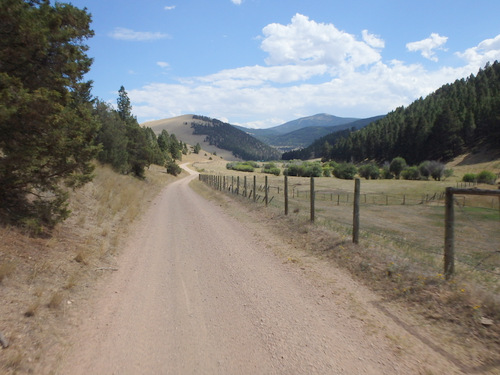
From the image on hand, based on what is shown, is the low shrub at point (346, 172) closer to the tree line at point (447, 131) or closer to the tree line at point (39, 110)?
the tree line at point (447, 131)

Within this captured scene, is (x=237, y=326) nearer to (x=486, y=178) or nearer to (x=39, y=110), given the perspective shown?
(x=39, y=110)

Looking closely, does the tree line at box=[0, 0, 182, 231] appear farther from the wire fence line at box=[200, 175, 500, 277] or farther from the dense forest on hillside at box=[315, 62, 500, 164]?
the dense forest on hillside at box=[315, 62, 500, 164]

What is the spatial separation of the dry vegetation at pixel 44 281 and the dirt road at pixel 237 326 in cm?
31

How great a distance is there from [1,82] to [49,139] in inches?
49.3

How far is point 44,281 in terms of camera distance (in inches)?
201

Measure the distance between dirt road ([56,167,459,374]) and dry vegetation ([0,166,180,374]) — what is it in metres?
0.31

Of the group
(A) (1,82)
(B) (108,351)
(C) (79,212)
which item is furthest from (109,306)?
(C) (79,212)

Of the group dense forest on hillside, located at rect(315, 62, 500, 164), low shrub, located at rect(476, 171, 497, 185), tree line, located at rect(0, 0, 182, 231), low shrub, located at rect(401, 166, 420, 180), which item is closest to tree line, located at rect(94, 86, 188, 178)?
tree line, located at rect(0, 0, 182, 231)

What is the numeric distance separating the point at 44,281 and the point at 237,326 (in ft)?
11.4

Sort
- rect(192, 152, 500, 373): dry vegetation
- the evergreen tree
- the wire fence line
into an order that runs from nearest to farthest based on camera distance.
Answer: rect(192, 152, 500, 373): dry vegetation, the evergreen tree, the wire fence line

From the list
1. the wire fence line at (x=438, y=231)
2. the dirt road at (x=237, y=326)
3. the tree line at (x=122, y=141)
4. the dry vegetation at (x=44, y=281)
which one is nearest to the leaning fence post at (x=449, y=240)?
the wire fence line at (x=438, y=231)

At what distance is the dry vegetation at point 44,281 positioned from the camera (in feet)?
11.3

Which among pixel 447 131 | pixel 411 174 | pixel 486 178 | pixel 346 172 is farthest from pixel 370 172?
pixel 486 178

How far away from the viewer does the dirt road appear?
3316 millimetres
